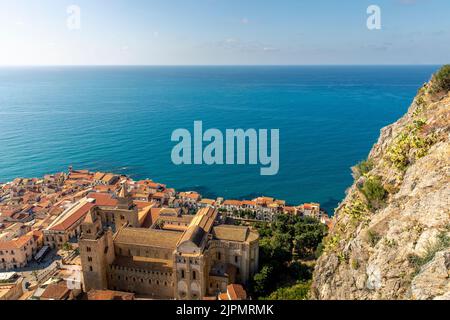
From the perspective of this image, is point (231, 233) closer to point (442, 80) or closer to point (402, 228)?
point (402, 228)

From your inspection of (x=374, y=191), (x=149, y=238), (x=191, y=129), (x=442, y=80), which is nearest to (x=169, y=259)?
(x=149, y=238)

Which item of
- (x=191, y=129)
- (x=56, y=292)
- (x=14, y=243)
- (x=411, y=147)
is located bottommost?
(x=14, y=243)

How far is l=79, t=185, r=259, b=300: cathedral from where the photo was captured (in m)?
35.9

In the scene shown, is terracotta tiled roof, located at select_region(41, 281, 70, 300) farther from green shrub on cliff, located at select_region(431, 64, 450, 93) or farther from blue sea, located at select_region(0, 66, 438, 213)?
blue sea, located at select_region(0, 66, 438, 213)

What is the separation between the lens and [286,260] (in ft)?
146

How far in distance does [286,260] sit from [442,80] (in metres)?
28.5

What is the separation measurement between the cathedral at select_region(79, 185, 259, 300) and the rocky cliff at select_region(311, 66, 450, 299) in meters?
11.4

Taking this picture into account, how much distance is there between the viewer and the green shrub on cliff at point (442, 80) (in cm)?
3422

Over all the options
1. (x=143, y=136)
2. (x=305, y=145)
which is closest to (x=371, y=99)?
(x=305, y=145)

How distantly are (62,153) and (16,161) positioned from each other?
1250 cm

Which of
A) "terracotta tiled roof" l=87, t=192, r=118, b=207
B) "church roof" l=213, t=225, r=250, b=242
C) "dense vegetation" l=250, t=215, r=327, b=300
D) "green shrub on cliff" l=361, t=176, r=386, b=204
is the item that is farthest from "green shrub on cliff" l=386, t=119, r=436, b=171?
"terracotta tiled roof" l=87, t=192, r=118, b=207

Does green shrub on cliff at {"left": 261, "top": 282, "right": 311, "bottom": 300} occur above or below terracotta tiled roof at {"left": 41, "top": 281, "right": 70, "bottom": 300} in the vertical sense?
below

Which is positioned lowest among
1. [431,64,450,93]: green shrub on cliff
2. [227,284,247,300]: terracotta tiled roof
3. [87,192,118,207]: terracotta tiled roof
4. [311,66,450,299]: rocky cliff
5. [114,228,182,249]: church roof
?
[227,284,247,300]: terracotta tiled roof
